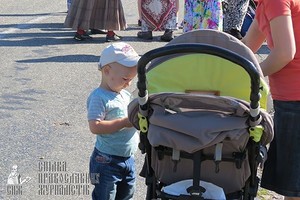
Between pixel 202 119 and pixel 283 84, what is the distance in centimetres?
80

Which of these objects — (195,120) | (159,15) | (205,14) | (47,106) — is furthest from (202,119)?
(159,15)

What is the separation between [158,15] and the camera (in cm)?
984

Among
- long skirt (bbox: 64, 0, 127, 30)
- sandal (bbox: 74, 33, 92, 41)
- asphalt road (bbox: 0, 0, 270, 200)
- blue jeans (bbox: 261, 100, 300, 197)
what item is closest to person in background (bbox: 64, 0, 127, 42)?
long skirt (bbox: 64, 0, 127, 30)

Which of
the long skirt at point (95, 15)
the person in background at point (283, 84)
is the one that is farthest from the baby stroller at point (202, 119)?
the long skirt at point (95, 15)

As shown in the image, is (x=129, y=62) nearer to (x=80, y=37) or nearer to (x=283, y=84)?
(x=283, y=84)

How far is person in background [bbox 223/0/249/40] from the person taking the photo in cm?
960

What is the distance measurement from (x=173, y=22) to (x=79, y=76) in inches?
106

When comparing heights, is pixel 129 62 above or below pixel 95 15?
above

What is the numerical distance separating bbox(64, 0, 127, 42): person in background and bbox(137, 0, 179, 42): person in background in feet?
1.27

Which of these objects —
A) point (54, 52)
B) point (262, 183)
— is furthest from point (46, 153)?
point (54, 52)

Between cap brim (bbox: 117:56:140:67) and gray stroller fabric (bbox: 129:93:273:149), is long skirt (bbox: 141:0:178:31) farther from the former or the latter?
gray stroller fabric (bbox: 129:93:273:149)

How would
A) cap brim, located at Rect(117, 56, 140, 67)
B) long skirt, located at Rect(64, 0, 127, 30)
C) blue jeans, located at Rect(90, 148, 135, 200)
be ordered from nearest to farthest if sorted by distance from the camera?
cap brim, located at Rect(117, 56, 140, 67), blue jeans, located at Rect(90, 148, 135, 200), long skirt, located at Rect(64, 0, 127, 30)

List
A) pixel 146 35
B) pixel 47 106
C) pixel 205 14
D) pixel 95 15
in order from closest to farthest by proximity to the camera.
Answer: pixel 47 106
pixel 205 14
pixel 95 15
pixel 146 35

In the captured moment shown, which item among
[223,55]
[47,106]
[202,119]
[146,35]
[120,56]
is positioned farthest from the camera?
[146,35]
